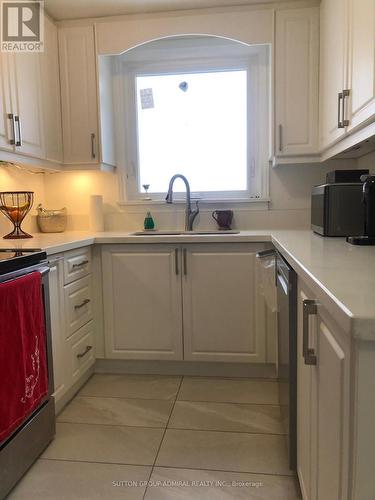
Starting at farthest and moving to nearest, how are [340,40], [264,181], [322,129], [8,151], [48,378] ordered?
[264,181]
[322,129]
[8,151]
[340,40]
[48,378]

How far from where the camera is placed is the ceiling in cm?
257

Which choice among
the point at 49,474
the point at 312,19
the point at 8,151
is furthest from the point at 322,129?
the point at 49,474

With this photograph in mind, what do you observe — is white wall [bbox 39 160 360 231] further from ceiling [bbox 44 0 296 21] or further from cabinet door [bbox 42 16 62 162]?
ceiling [bbox 44 0 296 21]

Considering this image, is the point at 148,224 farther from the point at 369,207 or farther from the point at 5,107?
the point at 369,207

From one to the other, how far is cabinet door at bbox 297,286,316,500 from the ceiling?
2.14 metres

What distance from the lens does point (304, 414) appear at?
1.31 m

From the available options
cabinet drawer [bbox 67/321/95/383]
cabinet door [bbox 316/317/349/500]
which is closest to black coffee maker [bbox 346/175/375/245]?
cabinet door [bbox 316/317/349/500]

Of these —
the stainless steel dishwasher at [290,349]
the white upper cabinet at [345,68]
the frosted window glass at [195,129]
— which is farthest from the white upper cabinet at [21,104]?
the white upper cabinet at [345,68]

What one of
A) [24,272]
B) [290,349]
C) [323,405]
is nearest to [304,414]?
[290,349]

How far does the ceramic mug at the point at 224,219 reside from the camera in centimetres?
293

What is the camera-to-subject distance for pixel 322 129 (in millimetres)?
2514

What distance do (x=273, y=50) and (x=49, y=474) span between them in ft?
8.65

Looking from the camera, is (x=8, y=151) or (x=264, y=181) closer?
(x=8, y=151)

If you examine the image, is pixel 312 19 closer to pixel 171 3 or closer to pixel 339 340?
pixel 171 3
